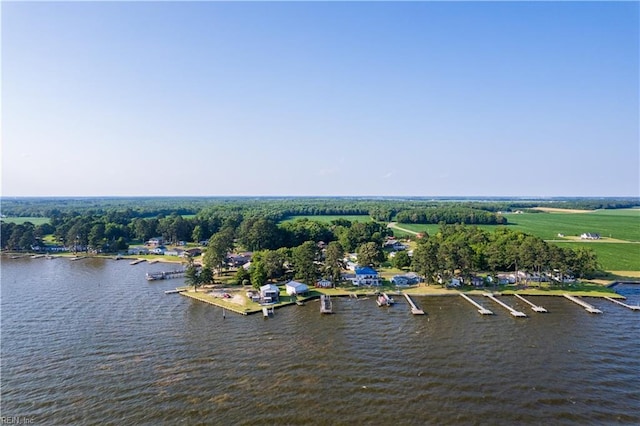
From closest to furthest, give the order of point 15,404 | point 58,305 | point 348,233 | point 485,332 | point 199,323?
point 15,404
point 485,332
point 199,323
point 58,305
point 348,233

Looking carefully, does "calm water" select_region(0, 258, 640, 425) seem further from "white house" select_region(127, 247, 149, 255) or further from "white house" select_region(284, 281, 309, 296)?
"white house" select_region(127, 247, 149, 255)

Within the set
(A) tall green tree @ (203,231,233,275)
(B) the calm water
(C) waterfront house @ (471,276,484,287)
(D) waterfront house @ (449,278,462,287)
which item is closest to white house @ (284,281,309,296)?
(B) the calm water

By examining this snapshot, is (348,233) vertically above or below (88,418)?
above

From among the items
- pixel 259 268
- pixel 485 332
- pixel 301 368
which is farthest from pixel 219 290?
pixel 485 332

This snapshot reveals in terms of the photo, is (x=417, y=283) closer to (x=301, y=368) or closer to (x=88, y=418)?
(x=301, y=368)

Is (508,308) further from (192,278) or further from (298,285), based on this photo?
(192,278)

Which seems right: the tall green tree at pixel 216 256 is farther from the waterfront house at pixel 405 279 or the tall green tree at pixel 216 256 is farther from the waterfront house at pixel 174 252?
the waterfront house at pixel 405 279

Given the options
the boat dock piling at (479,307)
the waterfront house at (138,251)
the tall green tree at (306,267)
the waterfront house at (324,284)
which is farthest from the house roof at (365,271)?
the waterfront house at (138,251)
